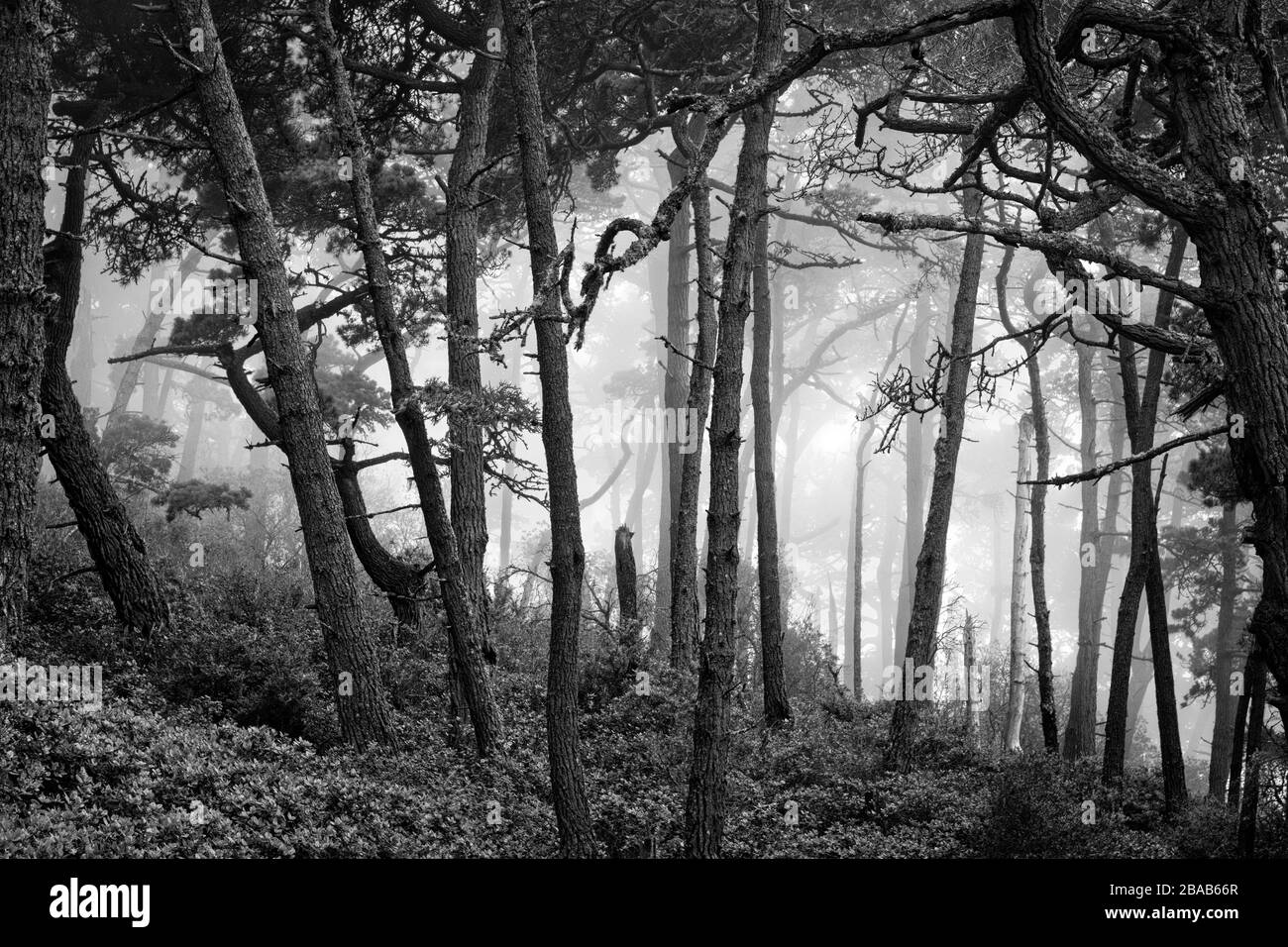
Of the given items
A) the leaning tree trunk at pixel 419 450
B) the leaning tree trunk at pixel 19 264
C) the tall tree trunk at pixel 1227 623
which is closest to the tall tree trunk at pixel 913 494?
the tall tree trunk at pixel 1227 623

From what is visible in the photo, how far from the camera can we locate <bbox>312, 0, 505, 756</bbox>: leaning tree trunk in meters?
9.24

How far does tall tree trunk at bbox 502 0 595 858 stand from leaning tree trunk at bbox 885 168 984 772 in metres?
5.47

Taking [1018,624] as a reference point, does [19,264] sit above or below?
above

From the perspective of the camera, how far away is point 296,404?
9.29 metres

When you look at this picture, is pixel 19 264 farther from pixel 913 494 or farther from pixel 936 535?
pixel 913 494

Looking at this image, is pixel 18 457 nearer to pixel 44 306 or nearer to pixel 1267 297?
pixel 44 306

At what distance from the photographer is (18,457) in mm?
6953

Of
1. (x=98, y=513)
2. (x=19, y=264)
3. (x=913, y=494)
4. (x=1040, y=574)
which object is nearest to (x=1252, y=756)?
(x=1040, y=574)

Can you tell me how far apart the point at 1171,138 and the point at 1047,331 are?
5.60ft

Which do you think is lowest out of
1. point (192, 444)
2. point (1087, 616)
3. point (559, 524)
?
point (1087, 616)

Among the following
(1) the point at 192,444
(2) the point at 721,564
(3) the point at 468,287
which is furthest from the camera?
(1) the point at 192,444

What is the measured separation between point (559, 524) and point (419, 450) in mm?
2775

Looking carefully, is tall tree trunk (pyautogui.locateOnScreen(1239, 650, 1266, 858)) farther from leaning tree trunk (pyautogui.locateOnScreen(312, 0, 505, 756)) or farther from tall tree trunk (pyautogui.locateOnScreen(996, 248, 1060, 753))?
leaning tree trunk (pyautogui.locateOnScreen(312, 0, 505, 756))
